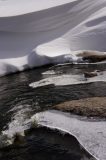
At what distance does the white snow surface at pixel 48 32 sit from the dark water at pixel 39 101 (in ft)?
2.81

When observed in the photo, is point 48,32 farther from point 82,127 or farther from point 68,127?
point 82,127

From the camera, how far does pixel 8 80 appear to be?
1520cm

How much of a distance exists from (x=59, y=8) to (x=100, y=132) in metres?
10.4

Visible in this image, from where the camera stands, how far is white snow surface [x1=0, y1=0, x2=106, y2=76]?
1672cm

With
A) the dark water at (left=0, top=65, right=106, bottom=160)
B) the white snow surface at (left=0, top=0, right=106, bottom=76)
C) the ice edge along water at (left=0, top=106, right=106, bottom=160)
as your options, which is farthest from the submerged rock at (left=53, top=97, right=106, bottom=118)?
the white snow surface at (left=0, top=0, right=106, bottom=76)

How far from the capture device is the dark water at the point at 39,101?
852cm

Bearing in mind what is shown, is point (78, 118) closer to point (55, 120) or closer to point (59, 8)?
point (55, 120)

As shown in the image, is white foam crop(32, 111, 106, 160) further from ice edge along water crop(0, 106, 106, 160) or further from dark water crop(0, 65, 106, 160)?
dark water crop(0, 65, 106, 160)

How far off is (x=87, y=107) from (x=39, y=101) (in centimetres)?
232

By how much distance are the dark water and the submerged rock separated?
0.80m

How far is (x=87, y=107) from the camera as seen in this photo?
9.93 metres

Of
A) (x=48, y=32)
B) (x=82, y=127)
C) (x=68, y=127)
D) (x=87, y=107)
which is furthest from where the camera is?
(x=48, y=32)

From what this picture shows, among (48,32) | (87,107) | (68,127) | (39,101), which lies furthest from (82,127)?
(48,32)

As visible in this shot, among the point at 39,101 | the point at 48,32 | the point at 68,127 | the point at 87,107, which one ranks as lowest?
the point at 68,127
